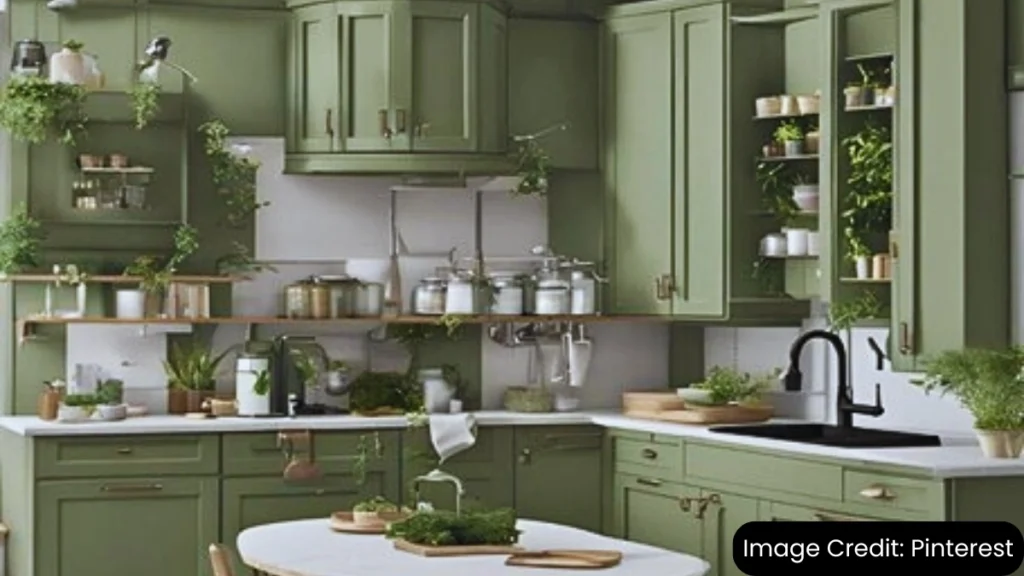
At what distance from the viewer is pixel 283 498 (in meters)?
9.20

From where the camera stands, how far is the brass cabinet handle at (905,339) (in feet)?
27.1

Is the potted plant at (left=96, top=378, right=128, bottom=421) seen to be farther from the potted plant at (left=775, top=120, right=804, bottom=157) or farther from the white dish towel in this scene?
the potted plant at (left=775, top=120, right=804, bottom=157)

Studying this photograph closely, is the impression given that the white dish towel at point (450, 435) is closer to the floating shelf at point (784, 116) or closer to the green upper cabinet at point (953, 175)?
the floating shelf at point (784, 116)

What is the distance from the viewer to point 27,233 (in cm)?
932

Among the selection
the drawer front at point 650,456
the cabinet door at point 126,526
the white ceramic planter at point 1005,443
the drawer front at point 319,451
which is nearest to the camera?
the white ceramic planter at point 1005,443

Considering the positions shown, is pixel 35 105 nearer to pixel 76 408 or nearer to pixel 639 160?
pixel 76 408

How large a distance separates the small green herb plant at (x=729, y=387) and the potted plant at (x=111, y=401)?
8.02 feet

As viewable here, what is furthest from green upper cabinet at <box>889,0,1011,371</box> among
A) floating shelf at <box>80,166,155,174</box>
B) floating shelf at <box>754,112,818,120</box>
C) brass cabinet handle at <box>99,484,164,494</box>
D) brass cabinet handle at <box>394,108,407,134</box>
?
floating shelf at <box>80,166,155,174</box>

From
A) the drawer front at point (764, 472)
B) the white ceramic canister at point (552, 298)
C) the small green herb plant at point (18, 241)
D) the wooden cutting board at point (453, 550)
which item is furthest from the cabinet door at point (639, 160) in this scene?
the wooden cutting board at point (453, 550)

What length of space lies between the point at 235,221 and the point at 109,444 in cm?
126

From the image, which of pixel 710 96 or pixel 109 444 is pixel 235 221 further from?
pixel 710 96

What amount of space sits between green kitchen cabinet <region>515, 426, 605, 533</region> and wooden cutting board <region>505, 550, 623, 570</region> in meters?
3.34

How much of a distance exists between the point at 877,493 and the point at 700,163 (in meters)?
2.23

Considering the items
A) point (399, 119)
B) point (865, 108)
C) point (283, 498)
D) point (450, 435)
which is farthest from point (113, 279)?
point (865, 108)
